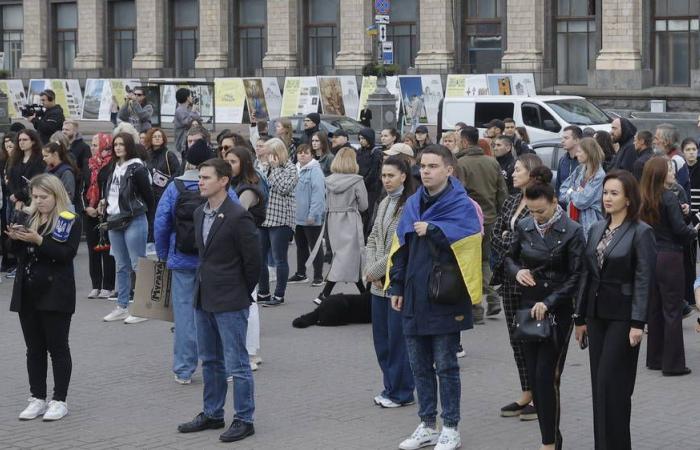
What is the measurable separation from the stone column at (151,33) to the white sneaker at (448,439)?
156 feet

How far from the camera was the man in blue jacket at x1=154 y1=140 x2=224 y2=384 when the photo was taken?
9.85m

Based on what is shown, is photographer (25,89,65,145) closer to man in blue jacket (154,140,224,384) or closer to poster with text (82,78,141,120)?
man in blue jacket (154,140,224,384)

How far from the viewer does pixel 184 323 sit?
1012cm

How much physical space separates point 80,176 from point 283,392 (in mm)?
6099

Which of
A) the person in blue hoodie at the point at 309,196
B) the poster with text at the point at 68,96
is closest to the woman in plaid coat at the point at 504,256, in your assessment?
the person in blue hoodie at the point at 309,196

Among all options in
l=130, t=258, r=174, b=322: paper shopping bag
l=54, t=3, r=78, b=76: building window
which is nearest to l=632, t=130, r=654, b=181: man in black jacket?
l=130, t=258, r=174, b=322: paper shopping bag

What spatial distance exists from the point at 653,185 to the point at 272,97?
31112 millimetres

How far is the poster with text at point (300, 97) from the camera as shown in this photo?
129 feet

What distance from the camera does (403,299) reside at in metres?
8.16

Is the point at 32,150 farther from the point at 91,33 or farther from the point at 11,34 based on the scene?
the point at 11,34

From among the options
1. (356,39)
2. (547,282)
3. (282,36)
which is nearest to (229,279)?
(547,282)

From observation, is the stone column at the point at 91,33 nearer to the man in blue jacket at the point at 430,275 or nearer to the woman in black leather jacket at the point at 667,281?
the woman in black leather jacket at the point at 667,281

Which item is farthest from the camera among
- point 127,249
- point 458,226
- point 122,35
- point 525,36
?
point 122,35

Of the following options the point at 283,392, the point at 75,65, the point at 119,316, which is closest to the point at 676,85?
the point at 75,65
